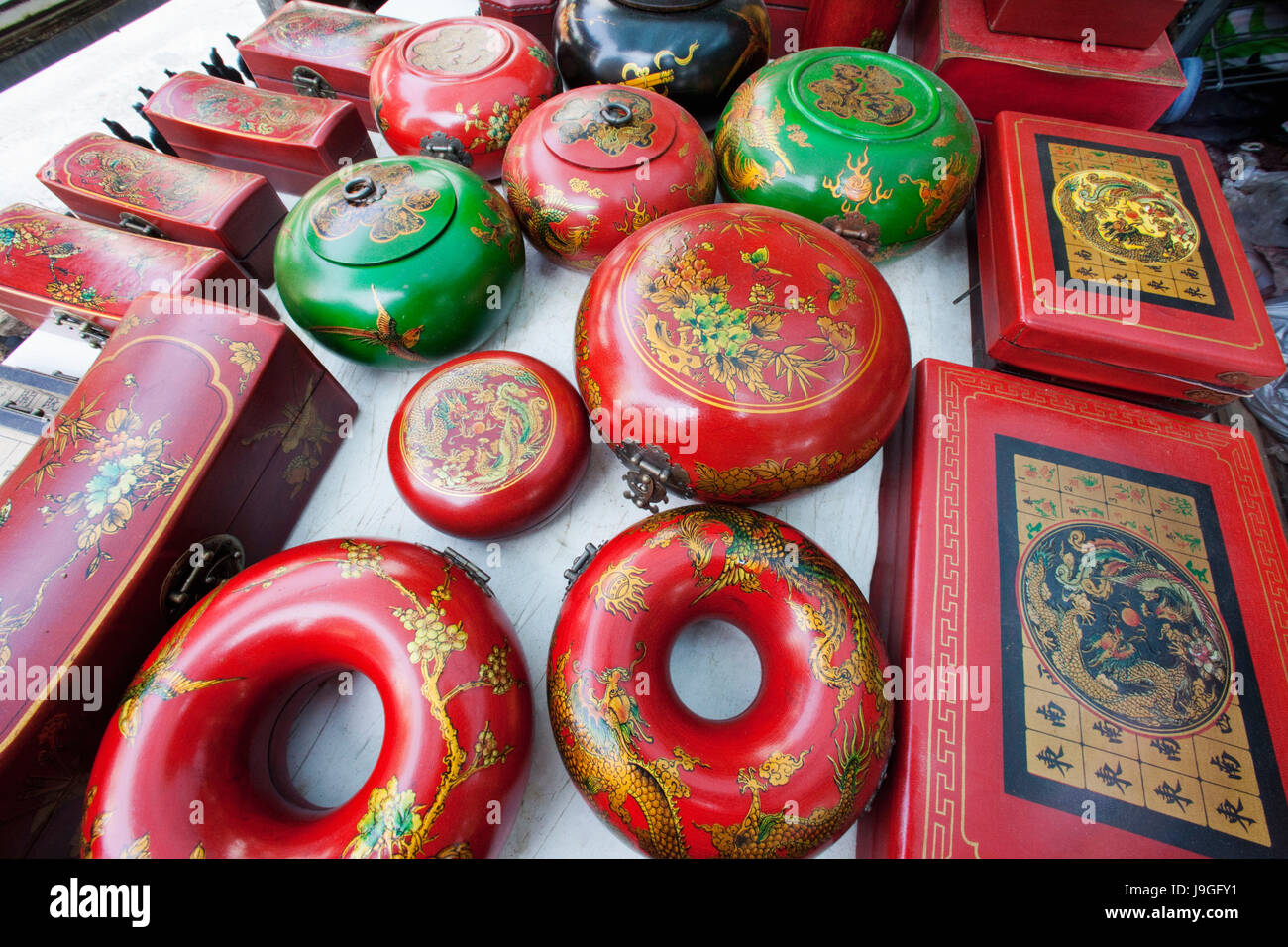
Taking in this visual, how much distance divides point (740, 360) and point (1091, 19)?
1834mm

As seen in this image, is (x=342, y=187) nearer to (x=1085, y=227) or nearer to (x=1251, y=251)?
(x=1085, y=227)

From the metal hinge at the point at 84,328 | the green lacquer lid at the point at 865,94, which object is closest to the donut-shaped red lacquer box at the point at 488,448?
the metal hinge at the point at 84,328

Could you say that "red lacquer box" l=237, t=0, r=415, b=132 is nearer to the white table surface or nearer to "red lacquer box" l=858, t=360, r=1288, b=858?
the white table surface

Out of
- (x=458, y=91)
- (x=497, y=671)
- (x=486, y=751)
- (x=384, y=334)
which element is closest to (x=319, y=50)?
(x=458, y=91)

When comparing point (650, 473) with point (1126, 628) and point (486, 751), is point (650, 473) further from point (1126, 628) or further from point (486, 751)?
point (1126, 628)

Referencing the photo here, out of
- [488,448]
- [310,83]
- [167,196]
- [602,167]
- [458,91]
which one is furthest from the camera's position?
[310,83]

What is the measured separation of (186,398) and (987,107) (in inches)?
95.4

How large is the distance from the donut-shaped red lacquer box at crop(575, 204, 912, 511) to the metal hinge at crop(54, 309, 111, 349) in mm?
1270

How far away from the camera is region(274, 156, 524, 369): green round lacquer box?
134 centimetres

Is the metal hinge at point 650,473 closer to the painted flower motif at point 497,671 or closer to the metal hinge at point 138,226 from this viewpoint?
the painted flower motif at point 497,671

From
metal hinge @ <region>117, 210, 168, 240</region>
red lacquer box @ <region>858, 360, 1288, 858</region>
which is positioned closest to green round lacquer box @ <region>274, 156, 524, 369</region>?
metal hinge @ <region>117, 210, 168, 240</region>

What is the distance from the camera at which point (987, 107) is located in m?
1.94

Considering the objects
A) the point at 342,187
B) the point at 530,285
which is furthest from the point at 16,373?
the point at 530,285

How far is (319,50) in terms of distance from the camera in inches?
81.0
